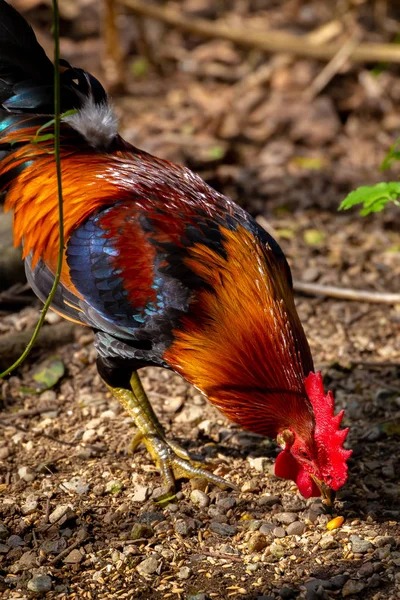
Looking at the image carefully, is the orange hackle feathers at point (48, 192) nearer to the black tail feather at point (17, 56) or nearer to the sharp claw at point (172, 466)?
the black tail feather at point (17, 56)

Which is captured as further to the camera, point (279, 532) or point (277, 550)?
point (279, 532)

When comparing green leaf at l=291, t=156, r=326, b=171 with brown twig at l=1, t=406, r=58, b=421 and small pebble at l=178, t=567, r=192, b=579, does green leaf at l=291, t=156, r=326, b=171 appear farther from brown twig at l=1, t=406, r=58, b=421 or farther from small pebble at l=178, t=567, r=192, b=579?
Answer: small pebble at l=178, t=567, r=192, b=579

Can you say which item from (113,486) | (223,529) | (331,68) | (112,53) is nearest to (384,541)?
(223,529)

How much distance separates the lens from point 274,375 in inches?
133

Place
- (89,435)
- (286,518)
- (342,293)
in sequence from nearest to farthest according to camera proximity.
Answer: (286,518), (89,435), (342,293)

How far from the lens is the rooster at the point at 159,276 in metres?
3.37

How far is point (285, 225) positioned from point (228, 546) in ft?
11.0

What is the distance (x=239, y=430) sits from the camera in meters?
4.29

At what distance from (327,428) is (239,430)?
1167 mm

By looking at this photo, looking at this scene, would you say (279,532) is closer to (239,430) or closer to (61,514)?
(239,430)

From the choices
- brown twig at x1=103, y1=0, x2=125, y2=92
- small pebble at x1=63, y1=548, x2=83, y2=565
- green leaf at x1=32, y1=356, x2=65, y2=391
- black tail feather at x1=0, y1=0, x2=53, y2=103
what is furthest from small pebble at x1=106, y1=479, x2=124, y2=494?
brown twig at x1=103, y1=0, x2=125, y2=92

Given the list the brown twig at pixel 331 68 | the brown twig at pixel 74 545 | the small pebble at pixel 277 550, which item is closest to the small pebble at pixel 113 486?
the brown twig at pixel 74 545

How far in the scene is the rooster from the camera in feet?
11.1

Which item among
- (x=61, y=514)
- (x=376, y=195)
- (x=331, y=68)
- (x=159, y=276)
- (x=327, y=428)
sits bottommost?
(x=61, y=514)
